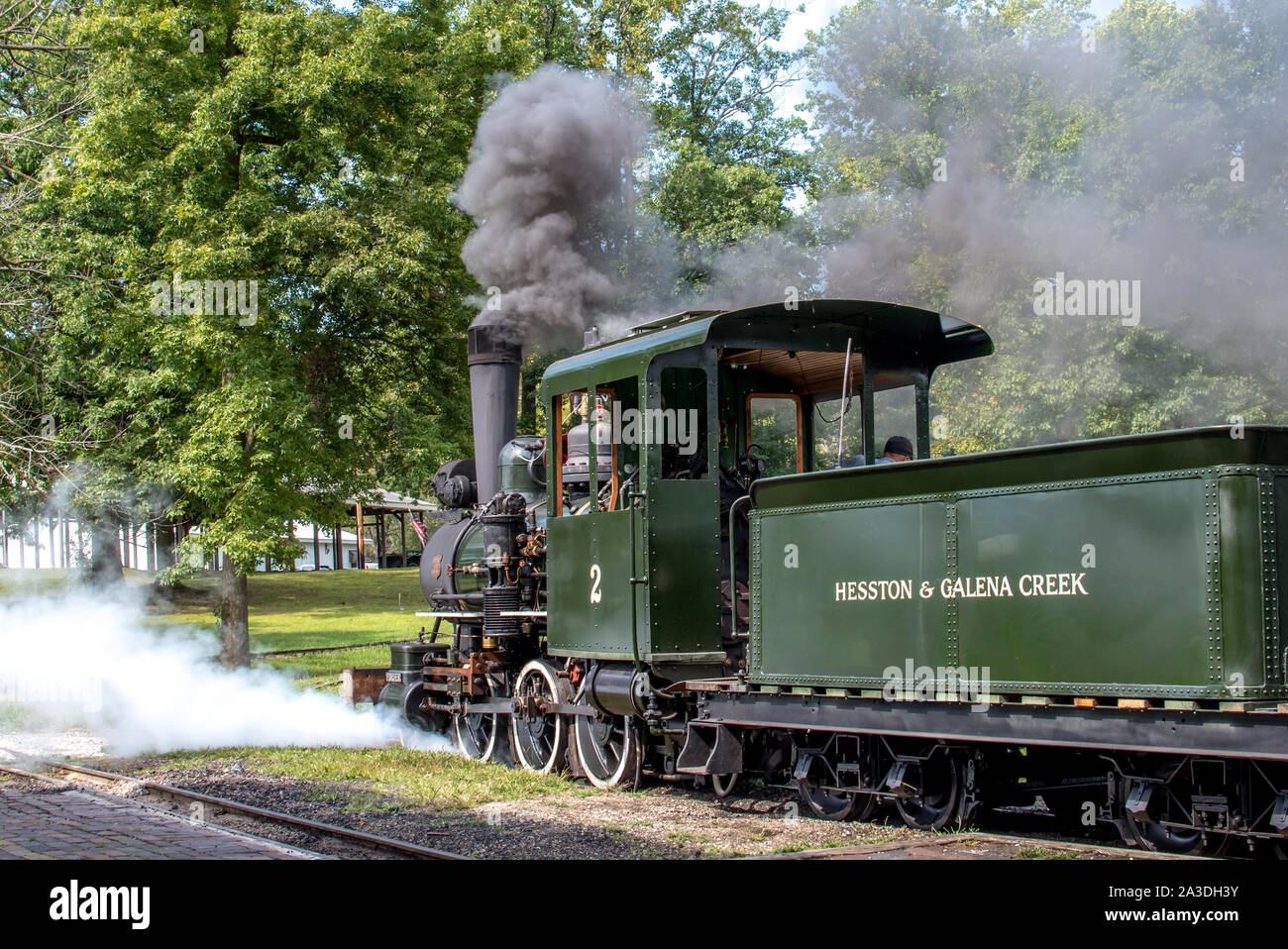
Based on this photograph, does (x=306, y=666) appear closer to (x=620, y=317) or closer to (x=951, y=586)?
(x=620, y=317)

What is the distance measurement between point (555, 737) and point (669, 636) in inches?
91.0

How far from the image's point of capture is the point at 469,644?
1206cm

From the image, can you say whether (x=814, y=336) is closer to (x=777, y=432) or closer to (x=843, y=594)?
(x=777, y=432)

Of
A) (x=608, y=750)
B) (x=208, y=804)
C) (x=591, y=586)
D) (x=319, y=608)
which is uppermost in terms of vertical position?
(x=591, y=586)

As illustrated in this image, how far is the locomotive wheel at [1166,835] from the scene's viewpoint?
594 centimetres

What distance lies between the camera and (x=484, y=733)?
1201 centimetres

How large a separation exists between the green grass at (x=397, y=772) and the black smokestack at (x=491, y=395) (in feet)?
8.70

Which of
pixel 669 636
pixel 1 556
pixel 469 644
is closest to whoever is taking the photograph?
pixel 669 636

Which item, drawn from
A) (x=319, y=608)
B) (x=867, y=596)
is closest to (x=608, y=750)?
(x=867, y=596)

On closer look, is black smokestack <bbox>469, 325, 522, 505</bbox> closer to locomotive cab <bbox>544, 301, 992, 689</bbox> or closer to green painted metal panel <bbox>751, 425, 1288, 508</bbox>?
locomotive cab <bbox>544, 301, 992, 689</bbox>

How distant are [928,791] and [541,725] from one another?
4357mm

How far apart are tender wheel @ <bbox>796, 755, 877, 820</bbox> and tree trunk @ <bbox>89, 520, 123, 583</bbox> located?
48.2ft

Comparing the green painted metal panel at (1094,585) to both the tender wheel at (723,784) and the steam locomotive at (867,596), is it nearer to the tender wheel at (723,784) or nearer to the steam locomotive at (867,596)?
the steam locomotive at (867,596)
